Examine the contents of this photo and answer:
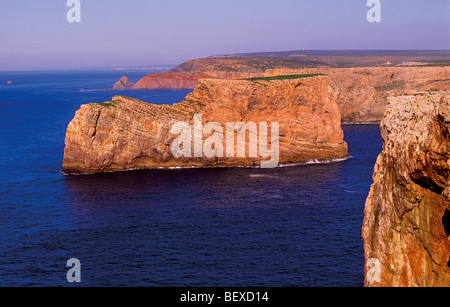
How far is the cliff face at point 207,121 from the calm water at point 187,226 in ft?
15.2

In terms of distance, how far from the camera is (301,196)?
75812 mm

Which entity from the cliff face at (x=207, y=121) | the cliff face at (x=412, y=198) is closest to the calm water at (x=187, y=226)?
the cliff face at (x=207, y=121)

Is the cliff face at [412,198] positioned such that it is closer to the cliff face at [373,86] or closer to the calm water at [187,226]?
the calm water at [187,226]

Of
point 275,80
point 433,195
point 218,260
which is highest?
point 275,80

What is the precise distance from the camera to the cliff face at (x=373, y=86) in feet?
542

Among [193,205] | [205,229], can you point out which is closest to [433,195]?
[205,229]

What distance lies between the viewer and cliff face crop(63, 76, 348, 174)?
94125mm

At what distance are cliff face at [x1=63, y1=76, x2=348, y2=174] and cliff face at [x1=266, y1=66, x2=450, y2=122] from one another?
60220 millimetres

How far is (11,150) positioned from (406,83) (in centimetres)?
11902

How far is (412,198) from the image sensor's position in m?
27.4

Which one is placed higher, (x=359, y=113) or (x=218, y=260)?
(x=359, y=113)

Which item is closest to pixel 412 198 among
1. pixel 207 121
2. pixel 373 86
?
pixel 207 121
